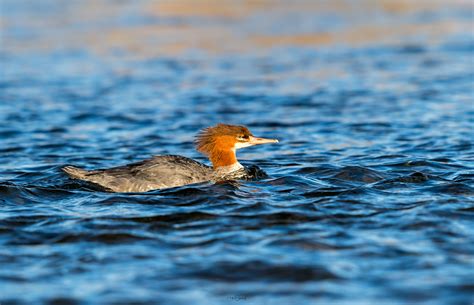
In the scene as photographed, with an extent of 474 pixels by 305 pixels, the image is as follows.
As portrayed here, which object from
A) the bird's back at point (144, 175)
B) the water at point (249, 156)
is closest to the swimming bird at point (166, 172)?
the bird's back at point (144, 175)

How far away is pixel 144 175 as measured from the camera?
9.74 m

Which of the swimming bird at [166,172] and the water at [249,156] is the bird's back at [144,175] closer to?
the swimming bird at [166,172]

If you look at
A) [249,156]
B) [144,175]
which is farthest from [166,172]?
[249,156]

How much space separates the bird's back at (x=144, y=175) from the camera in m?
9.69

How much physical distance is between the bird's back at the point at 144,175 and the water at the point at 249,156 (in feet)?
0.73

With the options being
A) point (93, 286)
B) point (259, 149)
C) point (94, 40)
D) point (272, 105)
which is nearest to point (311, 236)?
point (93, 286)

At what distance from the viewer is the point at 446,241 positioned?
7.38 meters

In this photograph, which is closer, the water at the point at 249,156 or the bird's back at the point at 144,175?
the water at the point at 249,156

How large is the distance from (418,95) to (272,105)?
9.39 ft

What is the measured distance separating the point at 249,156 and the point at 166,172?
278cm

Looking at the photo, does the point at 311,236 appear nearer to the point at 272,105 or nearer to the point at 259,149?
the point at 259,149

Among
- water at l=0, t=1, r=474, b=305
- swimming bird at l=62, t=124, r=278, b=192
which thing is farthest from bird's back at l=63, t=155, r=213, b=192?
water at l=0, t=1, r=474, b=305

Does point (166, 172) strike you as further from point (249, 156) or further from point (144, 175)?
point (249, 156)

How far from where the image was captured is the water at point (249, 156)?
21.9 feet
